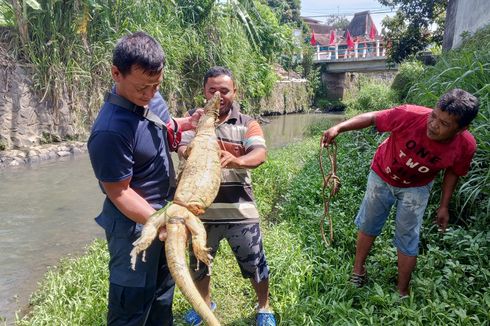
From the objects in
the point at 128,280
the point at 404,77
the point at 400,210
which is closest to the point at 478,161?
the point at 400,210

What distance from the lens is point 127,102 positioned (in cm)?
180

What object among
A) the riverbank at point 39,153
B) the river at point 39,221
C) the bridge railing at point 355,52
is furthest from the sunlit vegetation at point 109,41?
the bridge railing at point 355,52

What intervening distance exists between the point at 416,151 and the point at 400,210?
0.44m

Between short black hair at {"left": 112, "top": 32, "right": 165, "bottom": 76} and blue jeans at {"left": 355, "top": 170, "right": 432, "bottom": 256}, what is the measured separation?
187cm

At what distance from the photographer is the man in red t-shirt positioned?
2.44 m

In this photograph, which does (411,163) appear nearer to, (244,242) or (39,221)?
→ (244,242)

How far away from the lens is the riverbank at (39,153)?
8.16 meters

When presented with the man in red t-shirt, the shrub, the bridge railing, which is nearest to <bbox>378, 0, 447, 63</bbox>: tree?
the shrub

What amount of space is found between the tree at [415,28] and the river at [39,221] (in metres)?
14.0

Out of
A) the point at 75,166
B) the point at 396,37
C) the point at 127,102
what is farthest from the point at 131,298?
the point at 396,37

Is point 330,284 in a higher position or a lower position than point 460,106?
A: lower

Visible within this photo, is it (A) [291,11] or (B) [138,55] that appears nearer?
(B) [138,55]

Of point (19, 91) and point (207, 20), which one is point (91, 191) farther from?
point (207, 20)

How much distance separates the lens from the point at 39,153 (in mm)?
8766
